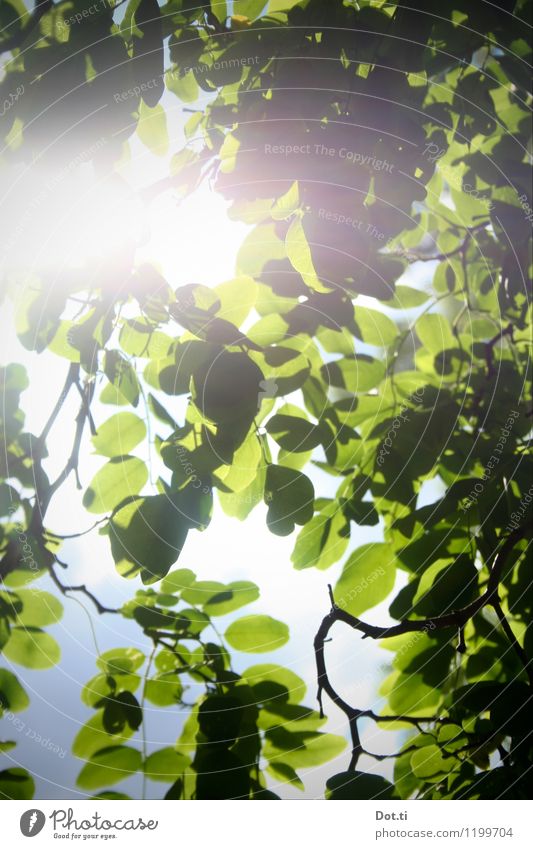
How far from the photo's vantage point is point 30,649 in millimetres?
599

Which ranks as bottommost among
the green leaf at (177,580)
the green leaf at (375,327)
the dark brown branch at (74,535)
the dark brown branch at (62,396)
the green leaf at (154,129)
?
the green leaf at (177,580)

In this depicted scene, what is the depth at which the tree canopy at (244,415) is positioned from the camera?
0.57 meters

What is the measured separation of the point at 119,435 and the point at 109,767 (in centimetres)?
33

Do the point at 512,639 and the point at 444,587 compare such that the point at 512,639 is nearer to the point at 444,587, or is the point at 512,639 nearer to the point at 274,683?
the point at 444,587

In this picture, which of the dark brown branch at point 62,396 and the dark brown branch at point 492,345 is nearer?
the dark brown branch at point 62,396

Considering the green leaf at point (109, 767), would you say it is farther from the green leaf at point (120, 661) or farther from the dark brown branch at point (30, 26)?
the dark brown branch at point (30, 26)

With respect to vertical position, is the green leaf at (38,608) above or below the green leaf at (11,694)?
above

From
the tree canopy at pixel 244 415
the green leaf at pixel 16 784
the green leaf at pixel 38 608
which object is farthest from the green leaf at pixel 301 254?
the green leaf at pixel 16 784

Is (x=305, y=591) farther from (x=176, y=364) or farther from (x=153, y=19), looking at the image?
(x=153, y=19)

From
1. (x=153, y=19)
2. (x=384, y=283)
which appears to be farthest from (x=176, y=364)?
(x=153, y=19)

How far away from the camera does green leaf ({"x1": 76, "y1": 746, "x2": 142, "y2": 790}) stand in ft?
1.89

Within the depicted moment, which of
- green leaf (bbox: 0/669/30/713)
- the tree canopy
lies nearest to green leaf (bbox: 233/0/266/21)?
the tree canopy
